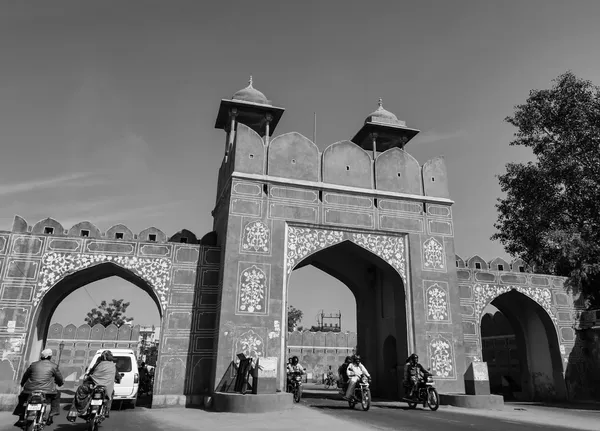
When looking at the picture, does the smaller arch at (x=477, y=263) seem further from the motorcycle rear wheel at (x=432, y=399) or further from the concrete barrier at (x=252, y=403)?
the concrete barrier at (x=252, y=403)

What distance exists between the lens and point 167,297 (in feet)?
37.4

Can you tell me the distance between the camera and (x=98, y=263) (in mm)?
11289

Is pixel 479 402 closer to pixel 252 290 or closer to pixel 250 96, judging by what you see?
pixel 252 290

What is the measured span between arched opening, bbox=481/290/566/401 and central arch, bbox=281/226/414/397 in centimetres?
392

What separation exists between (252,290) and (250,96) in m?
6.58

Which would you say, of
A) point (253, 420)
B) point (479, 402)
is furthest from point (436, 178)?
point (253, 420)

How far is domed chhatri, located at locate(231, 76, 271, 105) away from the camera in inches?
575

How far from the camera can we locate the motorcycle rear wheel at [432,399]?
31.8ft

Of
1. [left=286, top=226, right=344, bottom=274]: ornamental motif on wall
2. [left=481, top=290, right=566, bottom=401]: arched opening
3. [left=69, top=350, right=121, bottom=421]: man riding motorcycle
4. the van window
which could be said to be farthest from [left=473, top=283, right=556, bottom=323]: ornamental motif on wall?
[left=69, top=350, right=121, bottom=421]: man riding motorcycle

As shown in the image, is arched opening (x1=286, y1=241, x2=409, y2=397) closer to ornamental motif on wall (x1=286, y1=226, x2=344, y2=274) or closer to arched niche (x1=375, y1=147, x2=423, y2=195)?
ornamental motif on wall (x1=286, y1=226, x2=344, y2=274)

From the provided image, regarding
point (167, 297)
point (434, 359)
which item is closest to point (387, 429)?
point (434, 359)

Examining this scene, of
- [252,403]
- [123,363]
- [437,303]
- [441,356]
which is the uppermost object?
[437,303]

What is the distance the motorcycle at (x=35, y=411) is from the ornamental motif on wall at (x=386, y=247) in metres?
8.37

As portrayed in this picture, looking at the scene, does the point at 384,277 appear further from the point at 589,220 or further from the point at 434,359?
the point at 589,220
